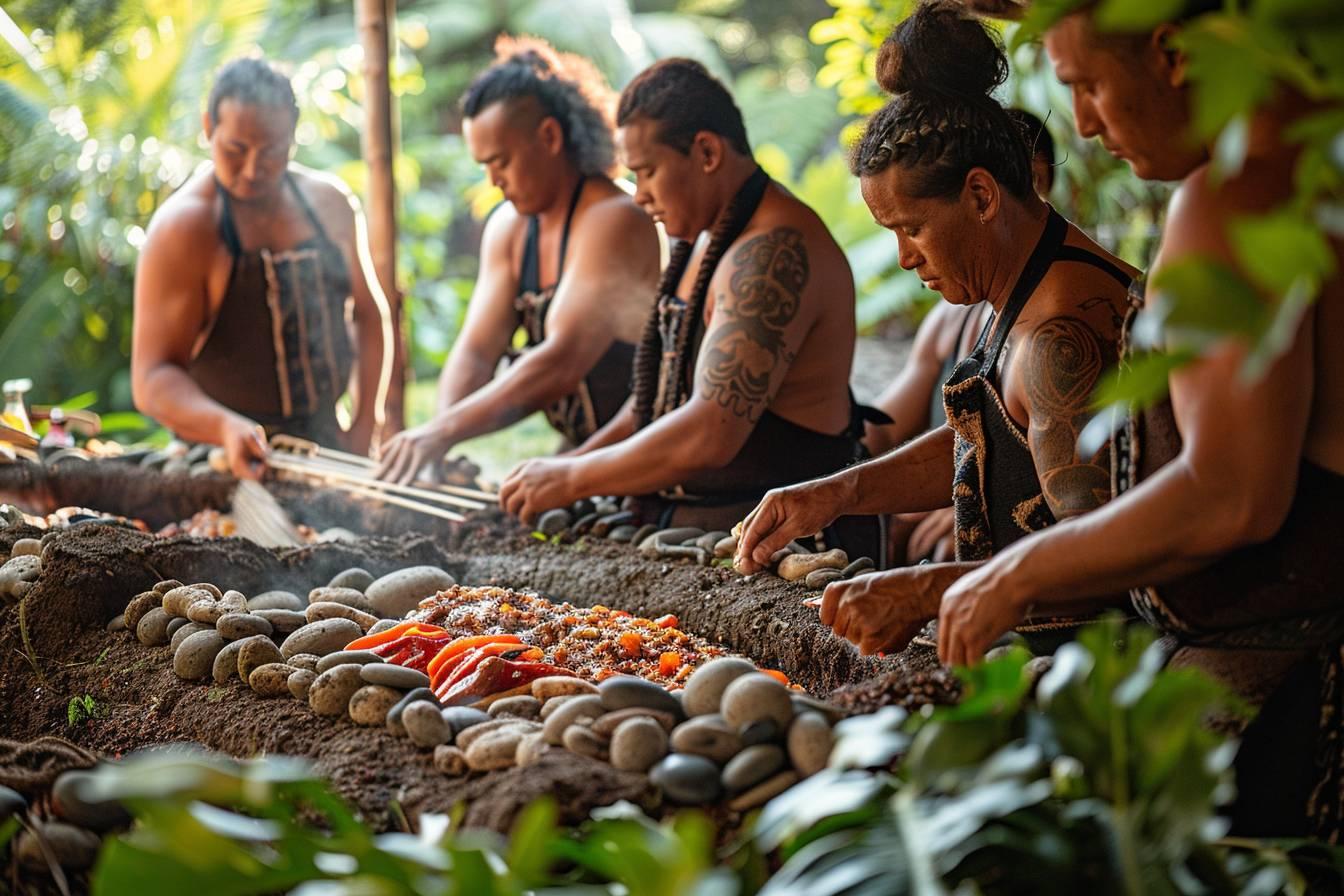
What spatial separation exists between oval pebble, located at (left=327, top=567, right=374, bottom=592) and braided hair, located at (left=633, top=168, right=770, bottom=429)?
1043mm

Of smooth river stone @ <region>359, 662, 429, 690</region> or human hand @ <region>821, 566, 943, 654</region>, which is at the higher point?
human hand @ <region>821, 566, 943, 654</region>

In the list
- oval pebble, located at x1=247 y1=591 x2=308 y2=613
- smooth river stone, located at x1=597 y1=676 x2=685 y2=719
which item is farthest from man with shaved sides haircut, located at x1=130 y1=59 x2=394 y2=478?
smooth river stone, located at x1=597 y1=676 x2=685 y2=719

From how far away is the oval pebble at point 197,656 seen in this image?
9.08ft

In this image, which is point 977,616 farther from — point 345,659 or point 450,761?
point 345,659

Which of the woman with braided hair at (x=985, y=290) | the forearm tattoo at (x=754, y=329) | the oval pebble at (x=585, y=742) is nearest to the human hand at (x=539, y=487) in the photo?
the forearm tattoo at (x=754, y=329)

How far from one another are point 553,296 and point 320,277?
3.10 ft

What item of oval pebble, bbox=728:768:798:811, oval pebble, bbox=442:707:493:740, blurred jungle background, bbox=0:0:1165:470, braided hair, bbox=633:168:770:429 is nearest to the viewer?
oval pebble, bbox=728:768:798:811

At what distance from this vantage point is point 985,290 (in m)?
2.70

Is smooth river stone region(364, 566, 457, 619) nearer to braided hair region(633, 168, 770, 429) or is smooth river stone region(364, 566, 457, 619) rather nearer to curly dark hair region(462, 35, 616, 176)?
braided hair region(633, 168, 770, 429)

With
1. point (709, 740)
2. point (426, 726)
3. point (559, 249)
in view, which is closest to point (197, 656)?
point (426, 726)

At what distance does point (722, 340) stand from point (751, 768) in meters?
1.89

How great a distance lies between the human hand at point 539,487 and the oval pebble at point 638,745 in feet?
6.23

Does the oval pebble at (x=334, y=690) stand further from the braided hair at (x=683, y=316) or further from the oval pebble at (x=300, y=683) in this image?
the braided hair at (x=683, y=316)

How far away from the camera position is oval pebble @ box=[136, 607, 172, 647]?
3006 mm
